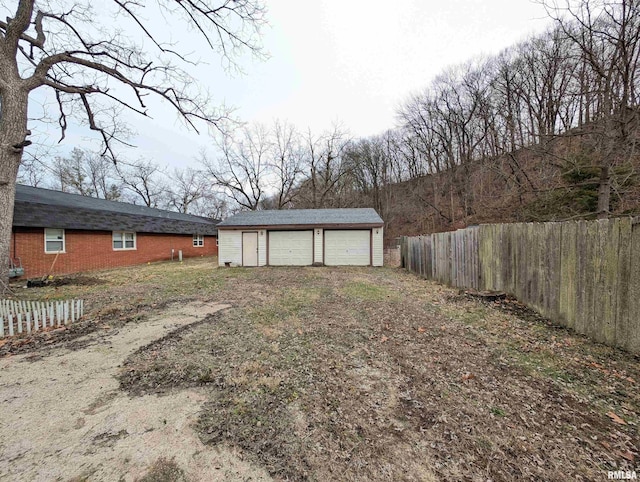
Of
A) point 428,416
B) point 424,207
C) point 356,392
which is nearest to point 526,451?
point 428,416

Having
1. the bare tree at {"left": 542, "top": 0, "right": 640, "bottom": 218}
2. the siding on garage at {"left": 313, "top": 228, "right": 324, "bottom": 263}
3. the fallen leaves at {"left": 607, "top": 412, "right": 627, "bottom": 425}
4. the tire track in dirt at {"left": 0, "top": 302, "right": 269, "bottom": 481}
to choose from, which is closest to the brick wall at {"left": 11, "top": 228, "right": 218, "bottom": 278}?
the tire track in dirt at {"left": 0, "top": 302, "right": 269, "bottom": 481}

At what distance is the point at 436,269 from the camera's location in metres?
8.95

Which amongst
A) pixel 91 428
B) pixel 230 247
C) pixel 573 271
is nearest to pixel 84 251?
pixel 230 247

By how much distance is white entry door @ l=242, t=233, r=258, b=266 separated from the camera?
14.6 m

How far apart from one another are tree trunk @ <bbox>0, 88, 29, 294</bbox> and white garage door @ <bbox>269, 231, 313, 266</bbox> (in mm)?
9579

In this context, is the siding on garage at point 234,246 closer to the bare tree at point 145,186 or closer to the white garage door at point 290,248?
the white garage door at point 290,248

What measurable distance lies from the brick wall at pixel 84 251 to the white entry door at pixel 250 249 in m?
7.00

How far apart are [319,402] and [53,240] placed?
15.2m

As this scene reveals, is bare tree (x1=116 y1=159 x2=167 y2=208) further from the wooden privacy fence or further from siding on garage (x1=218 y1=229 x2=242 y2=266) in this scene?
the wooden privacy fence

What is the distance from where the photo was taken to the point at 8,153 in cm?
701

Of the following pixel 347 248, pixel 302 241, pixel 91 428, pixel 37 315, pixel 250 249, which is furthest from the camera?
pixel 250 249

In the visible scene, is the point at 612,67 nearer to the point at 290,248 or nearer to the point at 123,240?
the point at 290,248

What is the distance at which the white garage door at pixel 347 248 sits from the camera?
14.1m

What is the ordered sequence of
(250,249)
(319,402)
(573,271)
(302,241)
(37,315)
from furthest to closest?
(250,249), (302,241), (37,315), (573,271), (319,402)
